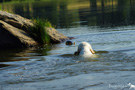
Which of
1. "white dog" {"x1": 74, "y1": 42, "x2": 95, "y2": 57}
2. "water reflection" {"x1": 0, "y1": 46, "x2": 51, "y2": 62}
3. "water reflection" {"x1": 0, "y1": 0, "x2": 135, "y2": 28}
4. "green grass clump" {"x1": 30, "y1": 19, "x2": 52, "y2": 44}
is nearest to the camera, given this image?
"white dog" {"x1": 74, "y1": 42, "x2": 95, "y2": 57}

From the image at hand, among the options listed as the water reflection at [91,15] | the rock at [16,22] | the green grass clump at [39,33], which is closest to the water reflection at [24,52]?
the green grass clump at [39,33]

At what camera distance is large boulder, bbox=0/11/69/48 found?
1598cm

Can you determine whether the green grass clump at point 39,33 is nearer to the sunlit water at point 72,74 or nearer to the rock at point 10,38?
the rock at point 10,38

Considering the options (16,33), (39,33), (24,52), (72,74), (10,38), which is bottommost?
(24,52)

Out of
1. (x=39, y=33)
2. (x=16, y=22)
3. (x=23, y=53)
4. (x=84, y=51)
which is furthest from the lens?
(x=16, y=22)

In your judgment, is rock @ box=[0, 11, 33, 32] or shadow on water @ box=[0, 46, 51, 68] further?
rock @ box=[0, 11, 33, 32]

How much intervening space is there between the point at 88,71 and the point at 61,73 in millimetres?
827

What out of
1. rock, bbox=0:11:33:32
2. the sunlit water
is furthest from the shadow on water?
rock, bbox=0:11:33:32

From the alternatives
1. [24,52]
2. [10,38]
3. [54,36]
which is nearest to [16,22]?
[10,38]

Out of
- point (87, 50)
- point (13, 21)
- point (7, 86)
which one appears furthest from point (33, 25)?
point (7, 86)

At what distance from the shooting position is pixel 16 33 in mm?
16047

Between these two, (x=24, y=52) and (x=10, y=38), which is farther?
(x=10, y=38)

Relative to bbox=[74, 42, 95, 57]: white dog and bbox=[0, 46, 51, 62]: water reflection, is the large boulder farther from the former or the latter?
bbox=[74, 42, 95, 57]: white dog

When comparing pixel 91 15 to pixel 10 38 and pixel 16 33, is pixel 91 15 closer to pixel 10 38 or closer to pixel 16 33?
pixel 16 33
